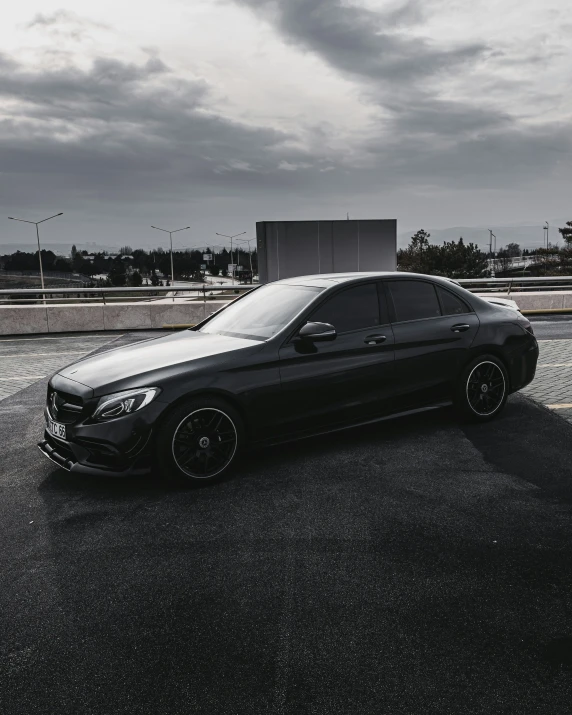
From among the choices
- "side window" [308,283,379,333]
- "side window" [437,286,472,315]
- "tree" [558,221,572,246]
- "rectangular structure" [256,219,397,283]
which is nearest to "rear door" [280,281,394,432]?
"side window" [308,283,379,333]

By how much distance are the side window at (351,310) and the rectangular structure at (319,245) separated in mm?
31788

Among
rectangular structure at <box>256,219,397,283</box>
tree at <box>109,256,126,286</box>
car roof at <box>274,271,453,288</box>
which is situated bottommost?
tree at <box>109,256,126,286</box>

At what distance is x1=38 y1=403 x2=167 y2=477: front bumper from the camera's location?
14.6 ft

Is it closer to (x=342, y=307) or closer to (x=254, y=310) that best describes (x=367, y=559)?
(x=342, y=307)

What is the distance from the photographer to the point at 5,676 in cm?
263

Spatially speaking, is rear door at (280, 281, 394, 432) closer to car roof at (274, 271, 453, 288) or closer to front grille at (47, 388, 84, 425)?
car roof at (274, 271, 453, 288)

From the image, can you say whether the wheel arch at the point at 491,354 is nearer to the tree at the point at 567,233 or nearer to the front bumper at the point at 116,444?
the front bumper at the point at 116,444

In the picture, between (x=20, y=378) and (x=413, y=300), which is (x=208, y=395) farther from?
(x=20, y=378)

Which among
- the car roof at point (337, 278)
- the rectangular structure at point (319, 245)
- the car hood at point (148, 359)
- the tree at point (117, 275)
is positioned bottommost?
the tree at point (117, 275)

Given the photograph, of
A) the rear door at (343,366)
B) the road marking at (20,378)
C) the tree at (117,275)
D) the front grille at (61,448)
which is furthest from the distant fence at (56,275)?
the rear door at (343,366)

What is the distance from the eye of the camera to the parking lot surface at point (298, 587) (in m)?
2.51

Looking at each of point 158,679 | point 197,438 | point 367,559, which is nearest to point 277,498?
point 197,438

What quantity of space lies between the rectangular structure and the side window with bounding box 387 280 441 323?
3143cm

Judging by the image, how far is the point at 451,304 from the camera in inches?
245
